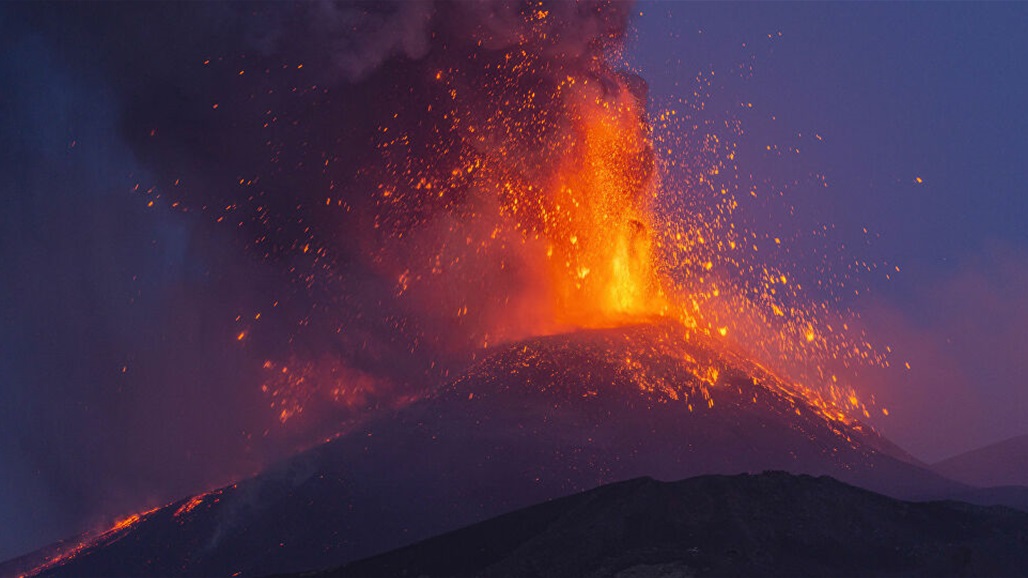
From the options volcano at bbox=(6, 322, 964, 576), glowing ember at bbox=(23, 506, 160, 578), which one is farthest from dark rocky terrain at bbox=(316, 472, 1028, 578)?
glowing ember at bbox=(23, 506, 160, 578)

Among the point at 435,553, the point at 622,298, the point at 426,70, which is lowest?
the point at 435,553

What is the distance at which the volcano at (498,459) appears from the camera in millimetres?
26234

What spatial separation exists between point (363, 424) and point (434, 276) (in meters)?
11.1

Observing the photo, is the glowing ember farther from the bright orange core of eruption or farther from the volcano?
the bright orange core of eruption

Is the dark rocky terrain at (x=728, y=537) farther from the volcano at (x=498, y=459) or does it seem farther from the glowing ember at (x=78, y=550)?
the glowing ember at (x=78, y=550)

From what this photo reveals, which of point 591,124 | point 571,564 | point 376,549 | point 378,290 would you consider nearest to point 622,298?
point 591,124

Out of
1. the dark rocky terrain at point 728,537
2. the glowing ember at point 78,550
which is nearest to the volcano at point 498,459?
the glowing ember at point 78,550

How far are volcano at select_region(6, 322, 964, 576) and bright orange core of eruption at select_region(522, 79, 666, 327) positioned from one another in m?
6.10

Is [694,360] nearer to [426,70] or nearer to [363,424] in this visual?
[363,424]

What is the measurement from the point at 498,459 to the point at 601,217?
54.4 feet

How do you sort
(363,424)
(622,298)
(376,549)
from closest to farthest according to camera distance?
(376,549), (363,424), (622,298)

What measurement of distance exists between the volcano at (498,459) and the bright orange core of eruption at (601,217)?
6105 mm

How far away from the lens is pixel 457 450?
2898 centimetres

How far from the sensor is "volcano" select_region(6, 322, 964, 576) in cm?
2623
